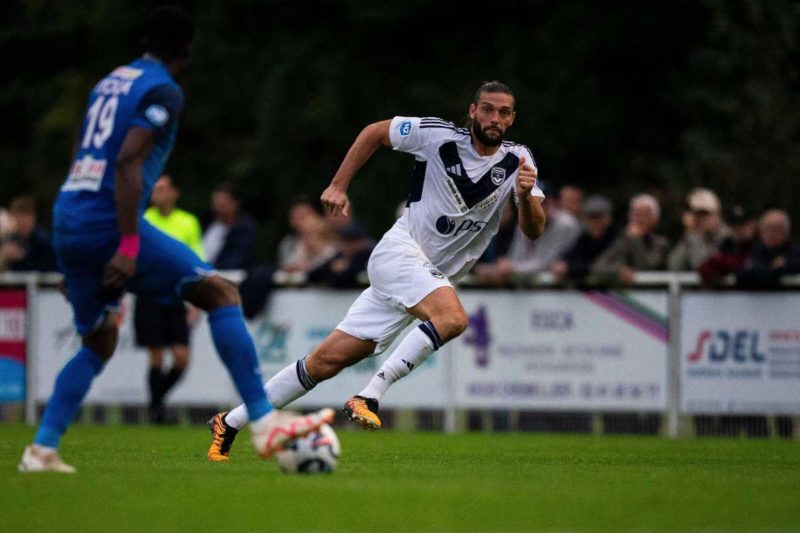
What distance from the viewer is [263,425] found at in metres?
8.24

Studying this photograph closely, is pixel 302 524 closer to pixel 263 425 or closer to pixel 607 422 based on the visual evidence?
pixel 263 425

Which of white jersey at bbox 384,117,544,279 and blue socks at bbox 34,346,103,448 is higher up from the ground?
white jersey at bbox 384,117,544,279

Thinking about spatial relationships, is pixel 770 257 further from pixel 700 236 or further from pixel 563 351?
pixel 563 351

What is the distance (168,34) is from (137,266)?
115 cm

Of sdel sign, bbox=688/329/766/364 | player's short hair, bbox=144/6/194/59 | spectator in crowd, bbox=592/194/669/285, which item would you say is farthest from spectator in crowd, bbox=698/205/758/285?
player's short hair, bbox=144/6/194/59

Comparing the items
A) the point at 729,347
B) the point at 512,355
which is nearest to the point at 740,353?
the point at 729,347

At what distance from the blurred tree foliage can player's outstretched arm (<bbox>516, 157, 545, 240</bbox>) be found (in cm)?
1408

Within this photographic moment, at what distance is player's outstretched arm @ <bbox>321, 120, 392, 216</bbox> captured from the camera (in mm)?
10113

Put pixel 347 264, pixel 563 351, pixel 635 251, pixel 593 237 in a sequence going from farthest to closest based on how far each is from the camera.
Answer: pixel 347 264 < pixel 593 237 < pixel 635 251 < pixel 563 351

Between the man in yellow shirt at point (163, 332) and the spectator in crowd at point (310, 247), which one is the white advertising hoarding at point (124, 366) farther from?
the spectator in crowd at point (310, 247)

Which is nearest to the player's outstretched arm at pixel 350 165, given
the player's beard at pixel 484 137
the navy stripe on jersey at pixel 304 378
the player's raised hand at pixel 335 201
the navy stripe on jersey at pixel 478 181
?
the player's raised hand at pixel 335 201

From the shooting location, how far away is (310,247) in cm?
1797

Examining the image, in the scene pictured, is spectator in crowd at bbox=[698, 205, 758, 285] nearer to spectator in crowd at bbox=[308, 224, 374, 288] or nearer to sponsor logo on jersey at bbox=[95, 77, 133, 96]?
spectator in crowd at bbox=[308, 224, 374, 288]

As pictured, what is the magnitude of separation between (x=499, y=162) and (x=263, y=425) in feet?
10.6
